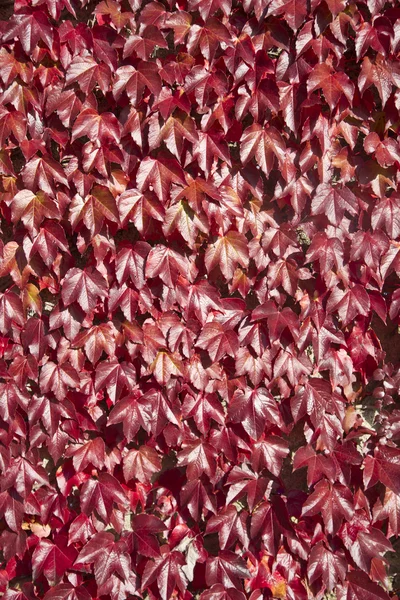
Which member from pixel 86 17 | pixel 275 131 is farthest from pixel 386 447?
pixel 86 17

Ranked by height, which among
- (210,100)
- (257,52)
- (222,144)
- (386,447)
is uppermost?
(257,52)

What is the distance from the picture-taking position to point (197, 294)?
86.8 inches

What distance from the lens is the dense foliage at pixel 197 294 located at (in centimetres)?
209

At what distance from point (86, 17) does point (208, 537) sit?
2.18 m

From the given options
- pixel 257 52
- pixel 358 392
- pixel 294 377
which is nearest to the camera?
pixel 257 52

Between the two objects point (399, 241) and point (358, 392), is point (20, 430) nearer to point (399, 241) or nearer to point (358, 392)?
point (358, 392)

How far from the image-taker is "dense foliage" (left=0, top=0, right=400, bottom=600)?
2.09 meters

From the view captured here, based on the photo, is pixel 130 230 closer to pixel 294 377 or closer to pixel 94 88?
pixel 94 88

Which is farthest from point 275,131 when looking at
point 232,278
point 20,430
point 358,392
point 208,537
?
point 208,537

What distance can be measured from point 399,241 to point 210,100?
892mm

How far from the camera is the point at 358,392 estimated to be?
2.45 m

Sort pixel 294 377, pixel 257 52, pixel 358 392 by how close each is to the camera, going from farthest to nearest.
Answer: pixel 358 392 < pixel 294 377 < pixel 257 52

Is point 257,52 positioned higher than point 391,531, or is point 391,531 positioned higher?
point 257,52

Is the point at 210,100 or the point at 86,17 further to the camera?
the point at 86,17
